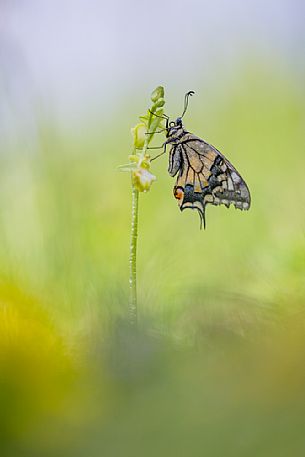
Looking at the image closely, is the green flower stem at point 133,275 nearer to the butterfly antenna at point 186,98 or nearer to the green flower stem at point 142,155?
the green flower stem at point 142,155

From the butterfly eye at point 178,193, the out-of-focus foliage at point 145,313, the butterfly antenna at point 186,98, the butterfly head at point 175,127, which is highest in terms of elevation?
the butterfly antenna at point 186,98

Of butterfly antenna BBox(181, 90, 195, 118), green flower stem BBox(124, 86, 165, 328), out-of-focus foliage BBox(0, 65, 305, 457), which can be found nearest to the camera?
out-of-focus foliage BBox(0, 65, 305, 457)

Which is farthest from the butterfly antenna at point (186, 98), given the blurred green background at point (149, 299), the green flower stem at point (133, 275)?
the green flower stem at point (133, 275)

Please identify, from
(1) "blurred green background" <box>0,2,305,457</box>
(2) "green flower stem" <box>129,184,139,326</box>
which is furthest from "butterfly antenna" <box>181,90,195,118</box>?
(2) "green flower stem" <box>129,184,139,326</box>

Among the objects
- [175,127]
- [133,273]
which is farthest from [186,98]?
[133,273]

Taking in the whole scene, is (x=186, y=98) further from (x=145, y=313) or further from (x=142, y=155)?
(x=145, y=313)

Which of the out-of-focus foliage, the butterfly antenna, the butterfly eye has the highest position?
the butterfly antenna

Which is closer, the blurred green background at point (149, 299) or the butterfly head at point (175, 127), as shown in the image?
the blurred green background at point (149, 299)

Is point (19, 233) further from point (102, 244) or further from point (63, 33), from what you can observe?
point (63, 33)

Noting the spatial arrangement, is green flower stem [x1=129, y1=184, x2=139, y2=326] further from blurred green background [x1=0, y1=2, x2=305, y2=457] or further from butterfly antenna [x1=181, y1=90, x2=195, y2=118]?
butterfly antenna [x1=181, y1=90, x2=195, y2=118]
